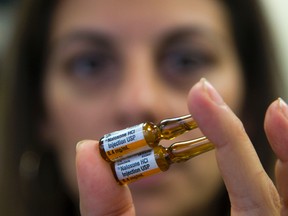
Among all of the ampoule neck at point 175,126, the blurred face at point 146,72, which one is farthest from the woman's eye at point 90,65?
the ampoule neck at point 175,126

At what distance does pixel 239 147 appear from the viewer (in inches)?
13.2

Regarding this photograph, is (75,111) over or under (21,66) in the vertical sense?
under

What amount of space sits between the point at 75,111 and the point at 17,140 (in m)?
0.20

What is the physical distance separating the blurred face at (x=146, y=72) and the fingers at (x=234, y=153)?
343mm

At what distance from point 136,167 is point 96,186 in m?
0.05

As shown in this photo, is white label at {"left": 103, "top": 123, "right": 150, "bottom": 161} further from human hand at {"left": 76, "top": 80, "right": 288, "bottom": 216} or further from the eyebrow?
the eyebrow

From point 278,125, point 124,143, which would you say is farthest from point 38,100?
point 278,125

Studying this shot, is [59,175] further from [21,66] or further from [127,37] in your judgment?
[127,37]

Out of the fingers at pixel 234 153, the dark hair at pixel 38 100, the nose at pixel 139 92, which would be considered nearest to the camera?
the fingers at pixel 234 153

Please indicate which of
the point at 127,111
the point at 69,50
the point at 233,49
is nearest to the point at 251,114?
the point at 233,49

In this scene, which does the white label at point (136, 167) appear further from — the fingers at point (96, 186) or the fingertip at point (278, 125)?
the fingertip at point (278, 125)

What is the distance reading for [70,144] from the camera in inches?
30.4

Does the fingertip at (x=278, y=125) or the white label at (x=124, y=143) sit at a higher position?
the white label at (x=124, y=143)

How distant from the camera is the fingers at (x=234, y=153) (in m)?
0.32
